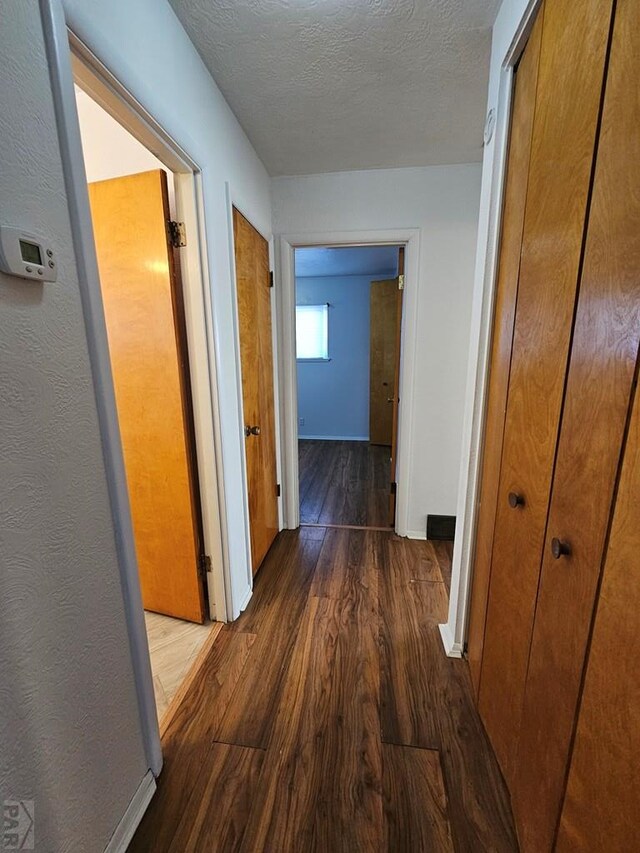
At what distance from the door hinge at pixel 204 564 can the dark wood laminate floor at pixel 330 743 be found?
307mm

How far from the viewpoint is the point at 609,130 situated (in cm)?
60

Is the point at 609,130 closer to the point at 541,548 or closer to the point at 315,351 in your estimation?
the point at 541,548

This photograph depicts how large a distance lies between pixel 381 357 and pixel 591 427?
3.87 metres

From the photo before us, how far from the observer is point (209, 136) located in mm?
1354

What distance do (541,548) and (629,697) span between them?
12.7 inches

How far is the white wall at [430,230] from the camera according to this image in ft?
6.63

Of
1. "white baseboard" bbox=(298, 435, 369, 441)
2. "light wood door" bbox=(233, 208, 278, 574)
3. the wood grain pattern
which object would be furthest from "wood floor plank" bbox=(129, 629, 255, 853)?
"white baseboard" bbox=(298, 435, 369, 441)

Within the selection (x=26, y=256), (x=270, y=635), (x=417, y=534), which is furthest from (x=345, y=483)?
(x=26, y=256)

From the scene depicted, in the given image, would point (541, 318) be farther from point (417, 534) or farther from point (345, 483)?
point (345, 483)

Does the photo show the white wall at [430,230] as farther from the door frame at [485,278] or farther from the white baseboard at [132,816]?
the white baseboard at [132,816]

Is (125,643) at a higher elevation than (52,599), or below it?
below

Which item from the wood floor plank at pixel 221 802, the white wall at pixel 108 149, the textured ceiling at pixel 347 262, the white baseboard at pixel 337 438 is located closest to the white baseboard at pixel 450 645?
the wood floor plank at pixel 221 802

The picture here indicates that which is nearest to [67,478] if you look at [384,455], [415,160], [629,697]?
[629,697]

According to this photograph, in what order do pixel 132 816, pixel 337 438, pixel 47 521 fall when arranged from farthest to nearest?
1. pixel 337 438
2. pixel 132 816
3. pixel 47 521
